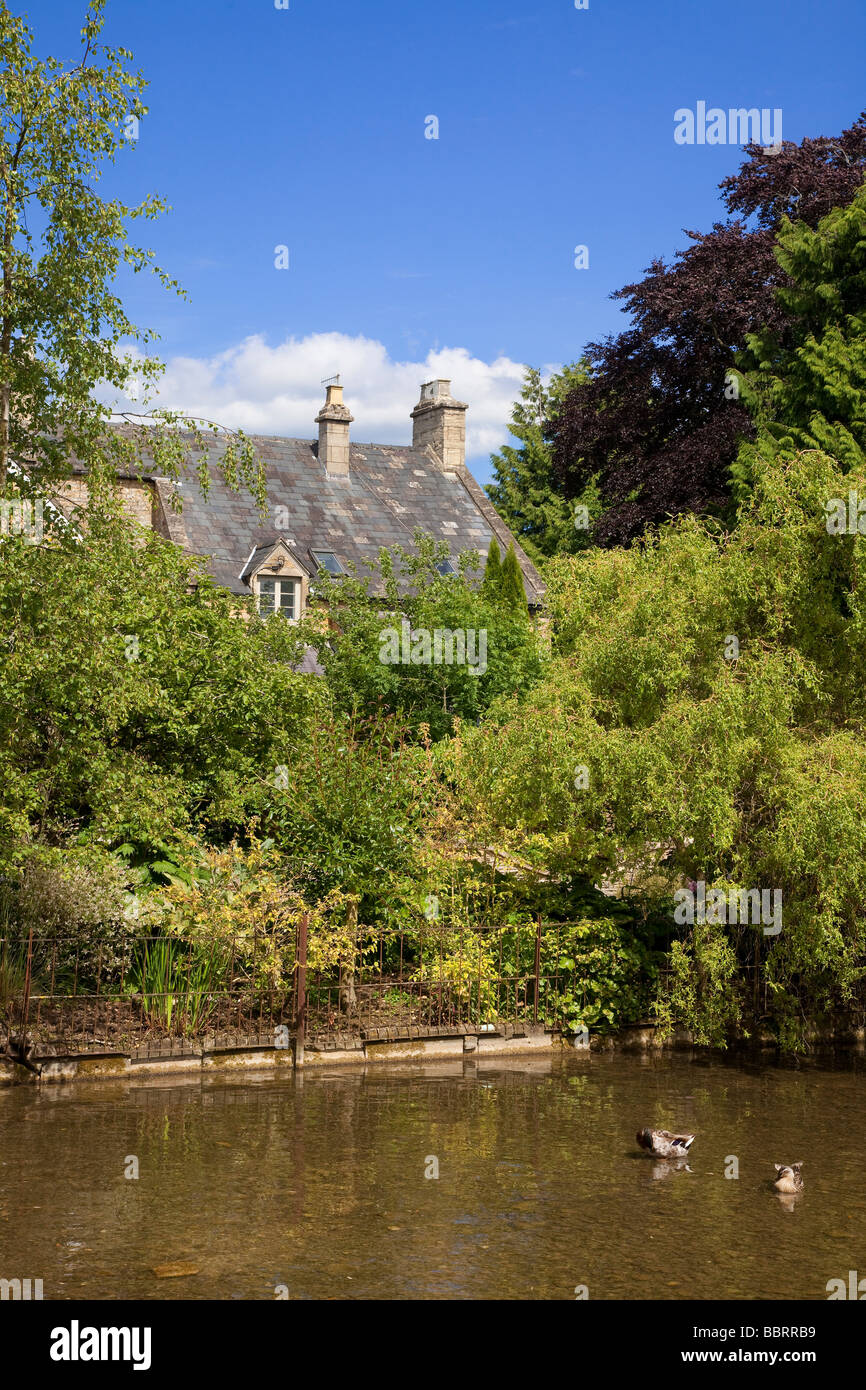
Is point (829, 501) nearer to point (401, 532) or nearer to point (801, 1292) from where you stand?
point (801, 1292)

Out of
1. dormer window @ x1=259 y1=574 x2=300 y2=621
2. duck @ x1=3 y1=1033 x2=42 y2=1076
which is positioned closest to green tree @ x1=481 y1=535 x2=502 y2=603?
dormer window @ x1=259 y1=574 x2=300 y2=621

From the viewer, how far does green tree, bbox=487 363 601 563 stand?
4862 cm

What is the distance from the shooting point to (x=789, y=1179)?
1036 cm

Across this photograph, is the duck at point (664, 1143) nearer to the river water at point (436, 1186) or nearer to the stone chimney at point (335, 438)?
the river water at point (436, 1186)

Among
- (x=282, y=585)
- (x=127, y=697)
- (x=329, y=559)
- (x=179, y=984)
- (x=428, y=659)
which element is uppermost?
(x=329, y=559)

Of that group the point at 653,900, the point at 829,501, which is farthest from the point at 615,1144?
the point at 829,501

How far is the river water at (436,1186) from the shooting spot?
8.55 m

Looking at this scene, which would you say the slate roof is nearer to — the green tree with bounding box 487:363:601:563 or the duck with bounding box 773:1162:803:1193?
the green tree with bounding box 487:363:601:563

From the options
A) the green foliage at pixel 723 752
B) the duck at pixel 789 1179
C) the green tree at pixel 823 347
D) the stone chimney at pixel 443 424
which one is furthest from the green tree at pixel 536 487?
the duck at pixel 789 1179

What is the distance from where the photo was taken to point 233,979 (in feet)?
48.4

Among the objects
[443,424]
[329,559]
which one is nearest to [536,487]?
[443,424]

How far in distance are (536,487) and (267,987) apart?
39413mm

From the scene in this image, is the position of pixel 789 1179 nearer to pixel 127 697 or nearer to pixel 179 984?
pixel 179 984

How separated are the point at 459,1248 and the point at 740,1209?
2.38m
